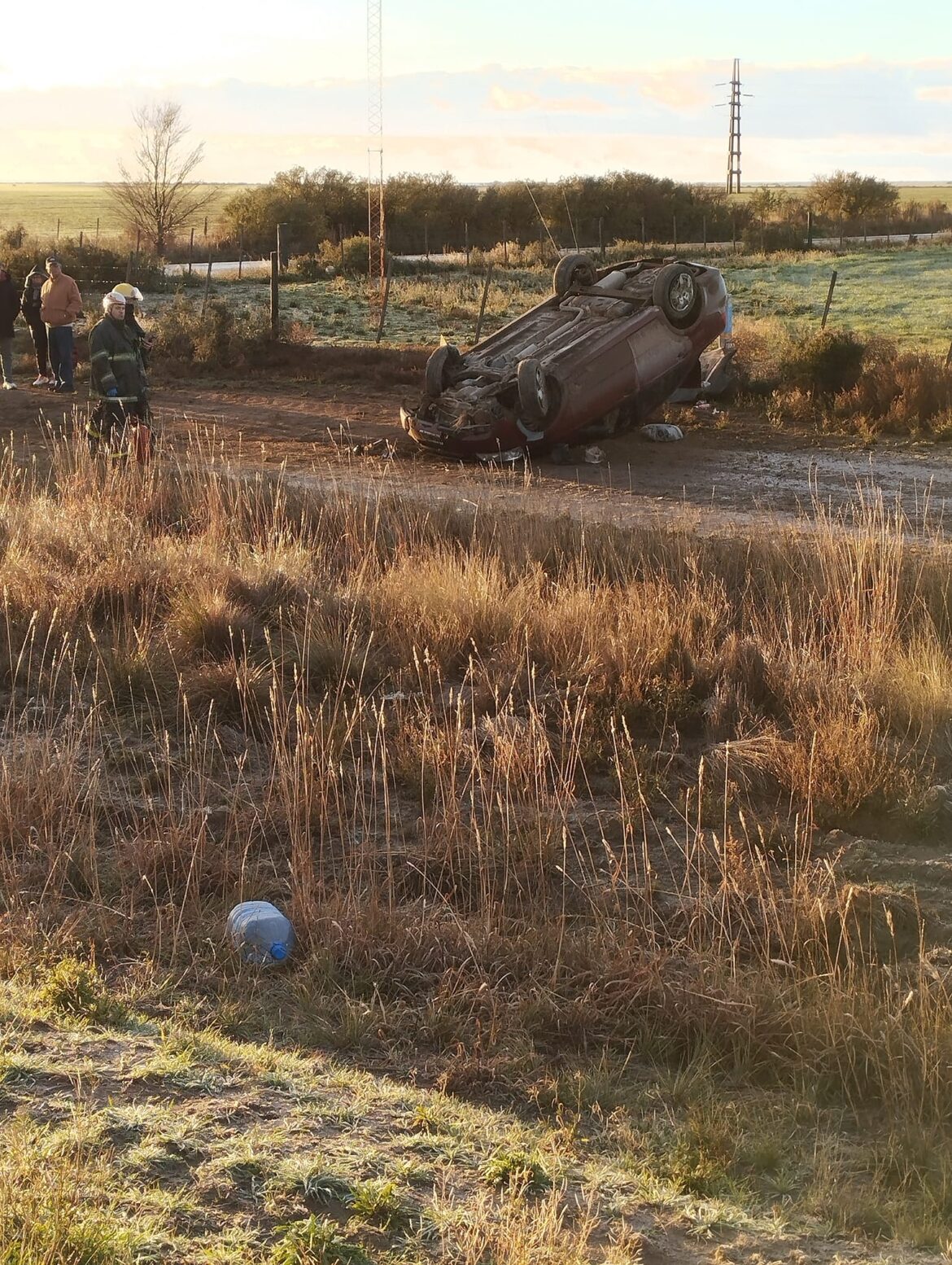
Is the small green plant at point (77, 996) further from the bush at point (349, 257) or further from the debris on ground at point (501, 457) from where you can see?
the bush at point (349, 257)

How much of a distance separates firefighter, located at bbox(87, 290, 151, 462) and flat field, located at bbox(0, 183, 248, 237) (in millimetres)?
55877

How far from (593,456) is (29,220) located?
280 feet

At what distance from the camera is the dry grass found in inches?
175

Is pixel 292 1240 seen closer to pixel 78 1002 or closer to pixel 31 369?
pixel 78 1002

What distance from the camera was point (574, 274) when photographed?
14.7 meters

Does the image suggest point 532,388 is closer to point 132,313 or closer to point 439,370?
point 439,370

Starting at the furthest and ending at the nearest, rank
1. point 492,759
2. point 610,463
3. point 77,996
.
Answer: point 610,463 → point 492,759 → point 77,996

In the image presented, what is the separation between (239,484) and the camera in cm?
1083

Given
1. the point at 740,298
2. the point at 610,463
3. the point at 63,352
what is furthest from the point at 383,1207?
the point at 740,298

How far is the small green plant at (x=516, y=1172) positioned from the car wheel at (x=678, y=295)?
11309mm

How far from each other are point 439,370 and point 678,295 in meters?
2.56

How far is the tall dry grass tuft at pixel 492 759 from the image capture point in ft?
15.0

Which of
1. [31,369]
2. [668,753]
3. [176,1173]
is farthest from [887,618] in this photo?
[31,369]

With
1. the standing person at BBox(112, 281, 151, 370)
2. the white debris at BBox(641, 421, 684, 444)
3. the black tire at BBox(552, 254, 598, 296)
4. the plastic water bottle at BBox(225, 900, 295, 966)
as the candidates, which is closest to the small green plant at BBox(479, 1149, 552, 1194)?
the plastic water bottle at BBox(225, 900, 295, 966)
